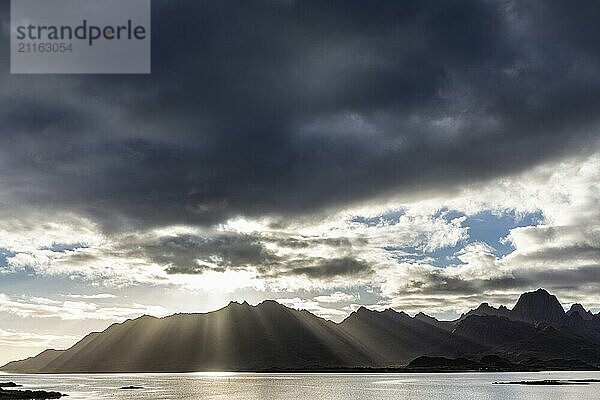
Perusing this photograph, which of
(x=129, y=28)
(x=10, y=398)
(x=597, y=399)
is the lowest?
(x=597, y=399)

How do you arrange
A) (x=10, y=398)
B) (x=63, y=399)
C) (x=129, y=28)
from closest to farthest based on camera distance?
(x=129, y=28)
(x=10, y=398)
(x=63, y=399)

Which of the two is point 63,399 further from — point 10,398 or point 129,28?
point 129,28

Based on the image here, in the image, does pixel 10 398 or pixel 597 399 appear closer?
pixel 10 398

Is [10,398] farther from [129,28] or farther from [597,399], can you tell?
[597,399]

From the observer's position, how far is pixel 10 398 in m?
166

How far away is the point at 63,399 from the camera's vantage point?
196 meters

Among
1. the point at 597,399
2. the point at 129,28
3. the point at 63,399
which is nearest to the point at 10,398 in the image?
the point at 63,399

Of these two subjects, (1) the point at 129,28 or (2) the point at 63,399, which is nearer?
(1) the point at 129,28

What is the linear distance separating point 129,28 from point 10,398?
122716 millimetres

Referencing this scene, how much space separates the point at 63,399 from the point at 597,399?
180509mm

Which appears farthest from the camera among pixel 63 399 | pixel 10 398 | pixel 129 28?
pixel 63 399

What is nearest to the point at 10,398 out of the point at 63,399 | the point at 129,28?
the point at 63,399

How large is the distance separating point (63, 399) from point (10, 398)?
31915 mm

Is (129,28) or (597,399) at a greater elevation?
(129,28)
